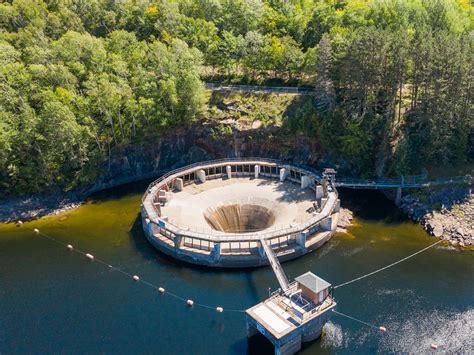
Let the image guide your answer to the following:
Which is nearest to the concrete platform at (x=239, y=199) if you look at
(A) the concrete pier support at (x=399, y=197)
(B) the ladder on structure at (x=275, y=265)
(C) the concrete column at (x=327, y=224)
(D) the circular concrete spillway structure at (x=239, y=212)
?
(D) the circular concrete spillway structure at (x=239, y=212)

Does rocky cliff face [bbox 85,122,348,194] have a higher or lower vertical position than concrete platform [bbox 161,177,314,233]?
higher

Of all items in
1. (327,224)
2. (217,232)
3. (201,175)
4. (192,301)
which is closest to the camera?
(192,301)

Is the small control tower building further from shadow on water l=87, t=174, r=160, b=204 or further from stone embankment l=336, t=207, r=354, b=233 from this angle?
shadow on water l=87, t=174, r=160, b=204

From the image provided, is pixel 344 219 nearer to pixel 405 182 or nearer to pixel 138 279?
pixel 405 182

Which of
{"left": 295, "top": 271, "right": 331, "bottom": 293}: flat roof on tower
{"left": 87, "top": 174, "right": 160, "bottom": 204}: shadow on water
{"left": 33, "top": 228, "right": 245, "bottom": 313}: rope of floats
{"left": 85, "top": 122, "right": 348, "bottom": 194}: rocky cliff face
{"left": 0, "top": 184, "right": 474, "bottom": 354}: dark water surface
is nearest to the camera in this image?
{"left": 295, "top": 271, "right": 331, "bottom": 293}: flat roof on tower

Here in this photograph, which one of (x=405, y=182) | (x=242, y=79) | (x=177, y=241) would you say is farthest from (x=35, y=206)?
(x=405, y=182)

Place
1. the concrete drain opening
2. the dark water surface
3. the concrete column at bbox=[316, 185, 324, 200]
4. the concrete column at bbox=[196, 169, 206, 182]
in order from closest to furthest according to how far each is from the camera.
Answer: the dark water surface, the concrete drain opening, the concrete column at bbox=[316, 185, 324, 200], the concrete column at bbox=[196, 169, 206, 182]

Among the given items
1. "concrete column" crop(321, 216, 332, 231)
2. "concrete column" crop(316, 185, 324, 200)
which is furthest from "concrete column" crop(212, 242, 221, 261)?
"concrete column" crop(316, 185, 324, 200)
